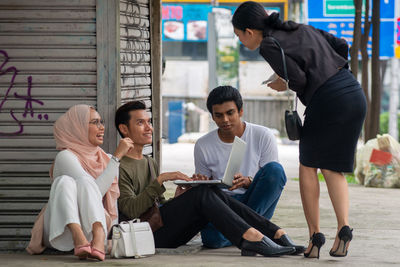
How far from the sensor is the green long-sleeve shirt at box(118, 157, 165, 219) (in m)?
5.90

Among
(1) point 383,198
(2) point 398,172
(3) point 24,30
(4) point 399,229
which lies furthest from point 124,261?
(2) point 398,172

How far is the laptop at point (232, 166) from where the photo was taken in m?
5.76

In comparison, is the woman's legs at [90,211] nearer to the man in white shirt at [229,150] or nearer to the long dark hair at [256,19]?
the man in white shirt at [229,150]

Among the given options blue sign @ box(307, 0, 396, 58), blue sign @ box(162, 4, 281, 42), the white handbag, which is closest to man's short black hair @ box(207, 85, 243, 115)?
the white handbag

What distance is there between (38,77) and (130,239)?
1624 millimetres

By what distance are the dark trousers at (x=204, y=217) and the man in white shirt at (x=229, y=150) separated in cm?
25

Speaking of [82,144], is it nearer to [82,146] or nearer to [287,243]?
[82,146]

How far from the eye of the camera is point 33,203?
6621 mm

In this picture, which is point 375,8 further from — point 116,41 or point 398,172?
point 116,41

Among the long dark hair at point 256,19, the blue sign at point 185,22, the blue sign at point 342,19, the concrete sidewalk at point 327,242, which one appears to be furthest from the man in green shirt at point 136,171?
the blue sign at point 185,22

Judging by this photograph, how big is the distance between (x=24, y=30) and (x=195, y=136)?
17098 millimetres

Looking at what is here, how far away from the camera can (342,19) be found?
18.8 metres

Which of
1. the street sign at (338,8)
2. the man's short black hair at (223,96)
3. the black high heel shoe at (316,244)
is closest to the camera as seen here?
the black high heel shoe at (316,244)

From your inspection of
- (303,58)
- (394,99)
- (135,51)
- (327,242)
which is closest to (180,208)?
(303,58)
